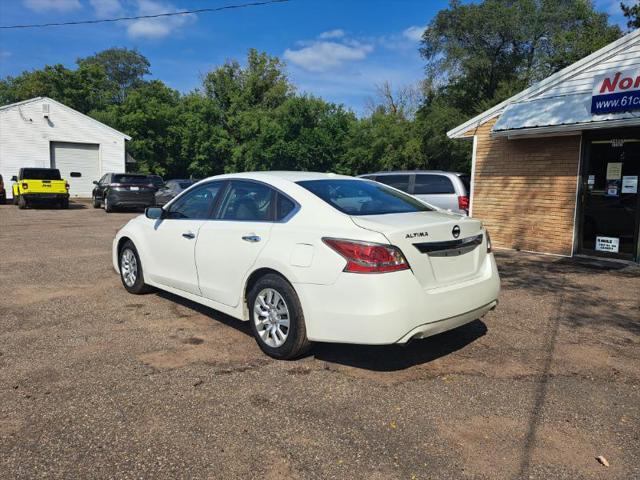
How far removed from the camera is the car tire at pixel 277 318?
3977mm

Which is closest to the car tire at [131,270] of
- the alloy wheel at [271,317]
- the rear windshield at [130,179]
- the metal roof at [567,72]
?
the alloy wheel at [271,317]

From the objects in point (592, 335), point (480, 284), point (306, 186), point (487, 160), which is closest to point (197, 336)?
point (306, 186)

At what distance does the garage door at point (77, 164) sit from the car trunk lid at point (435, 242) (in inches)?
1108

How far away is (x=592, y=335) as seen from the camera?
5.07 metres

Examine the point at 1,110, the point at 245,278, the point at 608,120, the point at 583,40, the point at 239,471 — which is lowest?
the point at 239,471

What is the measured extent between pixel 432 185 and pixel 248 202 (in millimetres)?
7371

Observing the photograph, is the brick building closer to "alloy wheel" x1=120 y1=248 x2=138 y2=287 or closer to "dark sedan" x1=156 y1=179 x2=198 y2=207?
"alloy wheel" x1=120 y1=248 x2=138 y2=287

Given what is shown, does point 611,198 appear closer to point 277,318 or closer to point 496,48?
point 277,318

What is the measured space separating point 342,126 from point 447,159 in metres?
8.04

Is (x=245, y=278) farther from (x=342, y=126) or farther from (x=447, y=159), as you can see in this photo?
(x=342, y=126)

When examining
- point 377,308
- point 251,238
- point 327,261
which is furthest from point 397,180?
point 377,308

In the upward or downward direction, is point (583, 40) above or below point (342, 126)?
above

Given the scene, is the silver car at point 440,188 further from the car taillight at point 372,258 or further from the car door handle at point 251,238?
the car taillight at point 372,258

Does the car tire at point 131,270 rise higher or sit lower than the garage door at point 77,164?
lower
